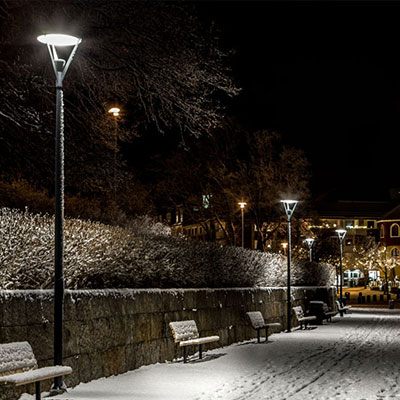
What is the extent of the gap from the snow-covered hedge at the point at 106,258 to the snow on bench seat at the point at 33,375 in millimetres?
1761

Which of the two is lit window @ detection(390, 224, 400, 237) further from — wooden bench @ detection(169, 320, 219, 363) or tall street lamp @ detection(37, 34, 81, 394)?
tall street lamp @ detection(37, 34, 81, 394)

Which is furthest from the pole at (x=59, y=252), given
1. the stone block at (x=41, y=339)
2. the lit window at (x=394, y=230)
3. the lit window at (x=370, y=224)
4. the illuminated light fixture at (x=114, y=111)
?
the lit window at (x=370, y=224)

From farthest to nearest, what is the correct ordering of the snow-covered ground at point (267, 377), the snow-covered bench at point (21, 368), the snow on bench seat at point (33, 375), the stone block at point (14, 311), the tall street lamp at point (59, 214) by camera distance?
the snow-covered ground at point (267, 377) < the tall street lamp at point (59, 214) < the stone block at point (14, 311) < the snow-covered bench at point (21, 368) < the snow on bench seat at point (33, 375)

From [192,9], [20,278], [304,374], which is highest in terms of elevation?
[192,9]

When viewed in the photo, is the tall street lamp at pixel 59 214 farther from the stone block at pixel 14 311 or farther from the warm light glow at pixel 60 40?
the stone block at pixel 14 311

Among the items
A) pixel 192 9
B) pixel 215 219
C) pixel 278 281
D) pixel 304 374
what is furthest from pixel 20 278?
pixel 215 219

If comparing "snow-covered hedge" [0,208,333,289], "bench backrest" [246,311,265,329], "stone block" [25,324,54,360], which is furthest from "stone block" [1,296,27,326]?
"bench backrest" [246,311,265,329]

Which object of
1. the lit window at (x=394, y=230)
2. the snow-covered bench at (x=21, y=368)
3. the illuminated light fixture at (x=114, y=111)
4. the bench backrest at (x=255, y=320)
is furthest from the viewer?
the lit window at (x=394, y=230)

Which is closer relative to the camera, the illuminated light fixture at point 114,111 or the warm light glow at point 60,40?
the warm light glow at point 60,40

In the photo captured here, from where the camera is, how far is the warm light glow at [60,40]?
38.1 ft

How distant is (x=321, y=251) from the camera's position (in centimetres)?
7231

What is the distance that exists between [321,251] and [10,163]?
57446 millimetres

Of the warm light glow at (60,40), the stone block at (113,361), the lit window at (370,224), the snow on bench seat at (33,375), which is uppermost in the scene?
the lit window at (370,224)

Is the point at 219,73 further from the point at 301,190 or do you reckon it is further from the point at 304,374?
the point at 301,190
